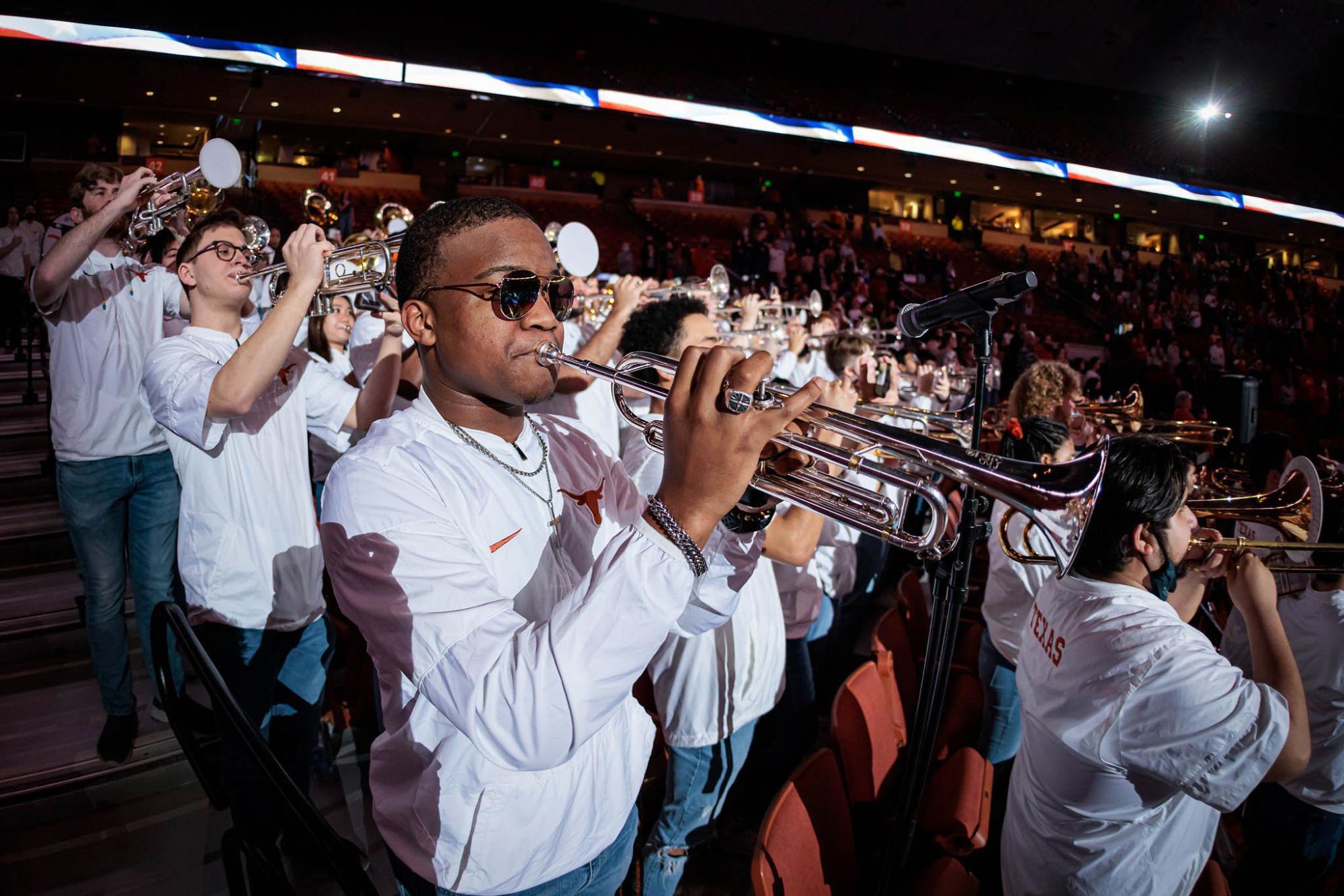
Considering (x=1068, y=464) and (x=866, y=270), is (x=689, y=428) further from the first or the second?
(x=866, y=270)

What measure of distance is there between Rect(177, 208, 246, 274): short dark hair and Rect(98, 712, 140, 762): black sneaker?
5.73ft

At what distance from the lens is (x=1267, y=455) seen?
3.46 metres

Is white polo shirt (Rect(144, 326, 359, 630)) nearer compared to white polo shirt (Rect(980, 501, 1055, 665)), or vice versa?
white polo shirt (Rect(144, 326, 359, 630))

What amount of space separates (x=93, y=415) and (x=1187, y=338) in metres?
20.1

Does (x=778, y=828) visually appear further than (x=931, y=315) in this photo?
No

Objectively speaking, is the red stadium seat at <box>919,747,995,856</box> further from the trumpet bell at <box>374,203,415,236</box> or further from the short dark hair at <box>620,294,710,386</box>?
the trumpet bell at <box>374,203,415,236</box>

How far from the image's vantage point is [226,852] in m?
1.98

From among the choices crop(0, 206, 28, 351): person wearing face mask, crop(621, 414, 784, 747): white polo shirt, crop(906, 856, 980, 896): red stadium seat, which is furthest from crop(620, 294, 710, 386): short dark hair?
crop(0, 206, 28, 351): person wearing face mask

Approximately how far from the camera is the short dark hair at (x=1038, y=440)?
2.92 m

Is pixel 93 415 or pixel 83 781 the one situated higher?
pixel 93 415

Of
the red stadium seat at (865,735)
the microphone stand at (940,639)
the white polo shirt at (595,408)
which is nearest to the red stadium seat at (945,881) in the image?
the microphone stand at (940,639)

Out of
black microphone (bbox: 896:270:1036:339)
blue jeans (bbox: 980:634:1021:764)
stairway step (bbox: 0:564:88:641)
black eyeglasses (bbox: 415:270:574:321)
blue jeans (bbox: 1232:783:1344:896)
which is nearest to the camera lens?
black eyeglasses (bbox: 415:270:574:321)

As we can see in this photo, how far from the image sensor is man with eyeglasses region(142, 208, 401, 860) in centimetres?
212

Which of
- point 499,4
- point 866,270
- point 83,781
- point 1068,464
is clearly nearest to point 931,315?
point 1068,464
